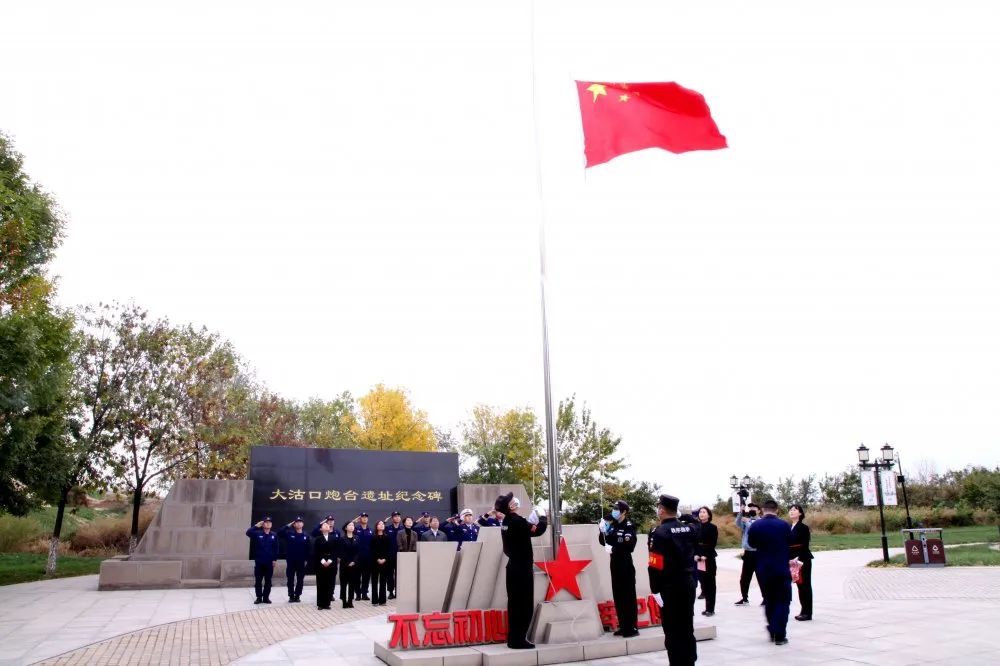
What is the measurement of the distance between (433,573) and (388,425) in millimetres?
28084

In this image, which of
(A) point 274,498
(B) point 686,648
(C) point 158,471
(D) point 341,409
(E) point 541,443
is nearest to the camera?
(B) point 686,648

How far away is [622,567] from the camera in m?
8.40

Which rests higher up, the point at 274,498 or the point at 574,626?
the point at 274,498

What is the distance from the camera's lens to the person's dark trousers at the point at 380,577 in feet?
41.6

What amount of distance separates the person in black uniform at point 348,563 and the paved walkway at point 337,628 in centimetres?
34

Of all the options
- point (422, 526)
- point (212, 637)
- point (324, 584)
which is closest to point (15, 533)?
point (422, 526)

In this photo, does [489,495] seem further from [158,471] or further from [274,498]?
[158,471]

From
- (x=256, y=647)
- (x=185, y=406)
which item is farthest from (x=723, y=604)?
(x=185, y=406)

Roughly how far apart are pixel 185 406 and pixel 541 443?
1700 cm

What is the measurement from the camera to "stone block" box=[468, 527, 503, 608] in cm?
798

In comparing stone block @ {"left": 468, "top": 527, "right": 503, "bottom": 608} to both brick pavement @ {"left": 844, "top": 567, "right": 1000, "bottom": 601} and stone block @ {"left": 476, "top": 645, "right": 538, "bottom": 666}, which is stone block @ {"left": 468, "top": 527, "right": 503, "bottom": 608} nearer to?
stone block @ {"left": 476, "top": 645, "right": 538, "bottom": 666}

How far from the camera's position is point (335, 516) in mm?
17484

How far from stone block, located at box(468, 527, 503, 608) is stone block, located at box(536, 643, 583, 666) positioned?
0.88m

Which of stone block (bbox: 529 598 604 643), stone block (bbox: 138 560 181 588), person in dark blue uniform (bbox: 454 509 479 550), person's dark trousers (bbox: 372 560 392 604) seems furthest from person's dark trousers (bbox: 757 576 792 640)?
stone block (bbox: 138 560 181 588)
